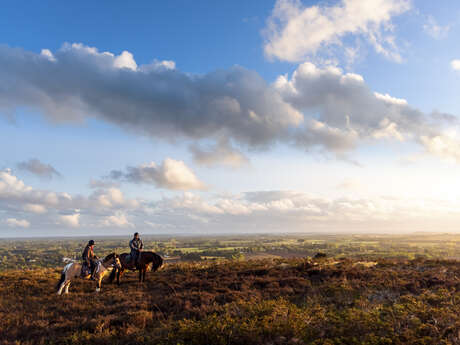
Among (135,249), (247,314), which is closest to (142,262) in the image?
(135,249)

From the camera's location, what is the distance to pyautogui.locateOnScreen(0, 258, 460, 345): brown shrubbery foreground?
7.60 meters

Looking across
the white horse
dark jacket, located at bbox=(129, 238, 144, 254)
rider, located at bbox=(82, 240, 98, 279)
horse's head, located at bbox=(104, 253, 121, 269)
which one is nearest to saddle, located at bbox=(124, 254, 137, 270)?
dark jacket, located at bbox=(129, 238, 144, 254)

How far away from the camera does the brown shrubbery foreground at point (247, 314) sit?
7.60 metres

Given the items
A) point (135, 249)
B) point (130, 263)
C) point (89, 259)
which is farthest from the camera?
point (135, 249)

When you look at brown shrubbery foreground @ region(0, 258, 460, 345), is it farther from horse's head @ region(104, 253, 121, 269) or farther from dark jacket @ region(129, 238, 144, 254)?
dark jacket @ region(129, 238, 144, 254)

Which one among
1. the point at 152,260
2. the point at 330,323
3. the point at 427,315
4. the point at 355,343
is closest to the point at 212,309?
the point at 330,323

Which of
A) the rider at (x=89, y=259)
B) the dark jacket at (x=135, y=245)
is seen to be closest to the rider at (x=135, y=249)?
the dark jacket at (x=135, y=245)

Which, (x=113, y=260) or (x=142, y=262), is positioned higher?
(x=113, y=260)

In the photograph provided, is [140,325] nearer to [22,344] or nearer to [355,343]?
[22,344]

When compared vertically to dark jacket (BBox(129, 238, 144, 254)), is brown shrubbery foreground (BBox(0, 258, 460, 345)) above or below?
below

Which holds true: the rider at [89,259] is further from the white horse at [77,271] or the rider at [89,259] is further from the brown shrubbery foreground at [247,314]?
the brown shrubbery foreground at [247,314]

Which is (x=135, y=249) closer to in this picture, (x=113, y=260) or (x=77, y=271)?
(x=113, y=260)

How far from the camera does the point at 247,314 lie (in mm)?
9305

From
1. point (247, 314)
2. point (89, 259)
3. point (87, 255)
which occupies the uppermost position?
point (87, 255)
